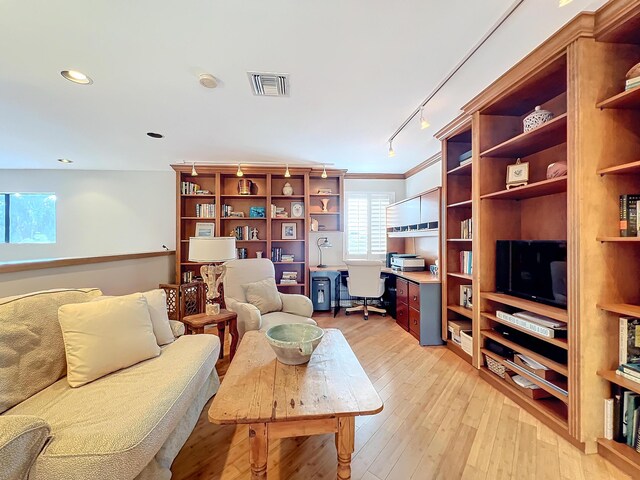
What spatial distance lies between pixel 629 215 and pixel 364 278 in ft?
8.86

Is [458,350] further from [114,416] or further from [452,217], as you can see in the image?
[114,416]

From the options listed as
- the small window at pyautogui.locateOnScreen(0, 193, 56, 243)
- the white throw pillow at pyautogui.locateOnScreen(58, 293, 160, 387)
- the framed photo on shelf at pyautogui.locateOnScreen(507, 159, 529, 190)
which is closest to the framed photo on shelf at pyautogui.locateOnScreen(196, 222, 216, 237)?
the small window at pyautogui.locateOnScreen(0, 193, 56, 243)

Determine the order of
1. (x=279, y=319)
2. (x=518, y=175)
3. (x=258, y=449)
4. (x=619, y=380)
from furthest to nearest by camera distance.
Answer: (x=279, y=319)
(x=518, y=175)
(x=619, y=380)
(x=258, y=449)

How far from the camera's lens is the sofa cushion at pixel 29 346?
1.19 meters

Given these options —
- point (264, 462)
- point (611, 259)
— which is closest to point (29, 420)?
point (264, 462)

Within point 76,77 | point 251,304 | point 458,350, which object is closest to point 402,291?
point 458,350

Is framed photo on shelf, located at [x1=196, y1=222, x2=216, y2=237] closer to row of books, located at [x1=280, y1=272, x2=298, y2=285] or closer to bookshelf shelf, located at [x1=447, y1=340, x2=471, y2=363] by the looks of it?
row of books, located at [x1=280, y1=272, x2=298, y2=285]

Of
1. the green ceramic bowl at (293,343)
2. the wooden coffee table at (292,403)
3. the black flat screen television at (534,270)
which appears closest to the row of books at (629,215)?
the black flat screen television at (534,270)

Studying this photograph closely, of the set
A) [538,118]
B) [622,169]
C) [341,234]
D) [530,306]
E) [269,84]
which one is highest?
[269,84]

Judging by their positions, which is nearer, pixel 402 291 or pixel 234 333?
pixel 234 333

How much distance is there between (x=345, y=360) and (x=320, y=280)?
2.74 m

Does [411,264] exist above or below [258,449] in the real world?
above

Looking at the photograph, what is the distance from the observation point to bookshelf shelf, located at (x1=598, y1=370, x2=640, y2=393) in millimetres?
1338

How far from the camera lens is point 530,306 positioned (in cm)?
186
